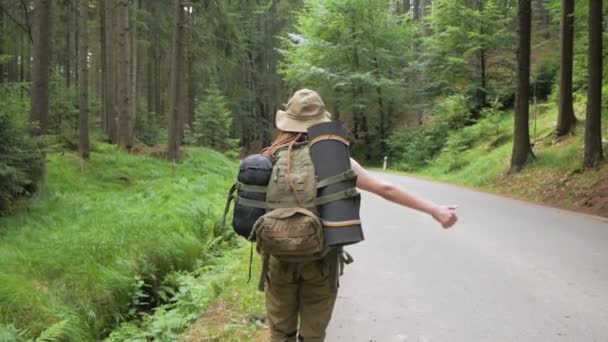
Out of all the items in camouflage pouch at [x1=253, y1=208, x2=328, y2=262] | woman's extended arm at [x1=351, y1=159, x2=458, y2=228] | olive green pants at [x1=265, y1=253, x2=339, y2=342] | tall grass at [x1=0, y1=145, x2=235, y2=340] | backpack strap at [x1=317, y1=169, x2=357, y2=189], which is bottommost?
tall grass at [x1=0, y1=145, x2=235, y2=340]

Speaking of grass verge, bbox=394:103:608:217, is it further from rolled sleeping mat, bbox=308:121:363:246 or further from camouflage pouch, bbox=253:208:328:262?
camouflage pouch, bbox=253:208:328:262

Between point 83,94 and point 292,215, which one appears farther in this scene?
point 83,94

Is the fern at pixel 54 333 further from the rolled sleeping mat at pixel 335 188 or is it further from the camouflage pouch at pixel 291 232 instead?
the rolled sleeping mat at pixel 335 188

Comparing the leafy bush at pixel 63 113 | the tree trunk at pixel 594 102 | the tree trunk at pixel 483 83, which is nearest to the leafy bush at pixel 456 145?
the tree trunk at pixel 483 83

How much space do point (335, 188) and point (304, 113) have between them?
525 millimetres

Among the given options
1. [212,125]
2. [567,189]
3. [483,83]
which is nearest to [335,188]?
[567,189]

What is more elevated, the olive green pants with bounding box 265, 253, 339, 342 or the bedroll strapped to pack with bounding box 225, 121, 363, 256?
the bedroll strapped to pack with bounding box 225, 121, 363, 256

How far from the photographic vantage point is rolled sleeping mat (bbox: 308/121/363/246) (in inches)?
108

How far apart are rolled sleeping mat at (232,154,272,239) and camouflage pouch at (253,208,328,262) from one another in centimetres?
12

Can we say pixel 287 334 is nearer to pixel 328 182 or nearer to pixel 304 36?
pixel 328 182

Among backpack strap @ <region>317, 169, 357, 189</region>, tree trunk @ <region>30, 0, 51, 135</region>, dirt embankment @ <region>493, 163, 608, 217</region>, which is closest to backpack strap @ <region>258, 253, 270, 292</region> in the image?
backpack strap @ <region>317, 169, 357, 189</region>

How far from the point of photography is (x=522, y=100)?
57.8ft

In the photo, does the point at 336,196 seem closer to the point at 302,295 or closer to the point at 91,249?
the point at 302,295

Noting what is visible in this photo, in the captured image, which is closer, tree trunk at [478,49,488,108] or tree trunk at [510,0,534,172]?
tree trunk at [510,0,534,172]
